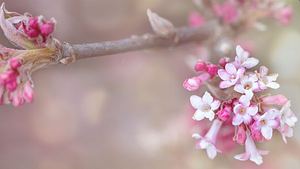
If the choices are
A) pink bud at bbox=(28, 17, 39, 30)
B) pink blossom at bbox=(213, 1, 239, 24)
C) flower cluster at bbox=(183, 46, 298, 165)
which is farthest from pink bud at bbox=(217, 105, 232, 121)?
pink blossom at bbox=(213, 1, 239, 24)

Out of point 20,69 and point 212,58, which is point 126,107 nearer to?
point 212,58

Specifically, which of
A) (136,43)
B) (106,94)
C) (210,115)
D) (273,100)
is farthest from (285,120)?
(106,94)

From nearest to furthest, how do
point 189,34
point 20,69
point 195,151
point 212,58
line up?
point 20,69
point 189,34
point 212,58
point 195,151

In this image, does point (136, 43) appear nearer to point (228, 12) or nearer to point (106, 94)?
point (228, 12)

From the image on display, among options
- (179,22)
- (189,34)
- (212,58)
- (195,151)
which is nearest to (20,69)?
(189,34)

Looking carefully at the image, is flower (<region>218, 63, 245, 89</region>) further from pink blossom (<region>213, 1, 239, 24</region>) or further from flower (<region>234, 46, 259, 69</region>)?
pink blossom (<region>213, 1, 239, 24</region>)

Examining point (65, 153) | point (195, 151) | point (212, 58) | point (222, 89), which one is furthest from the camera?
point (65, 153)
